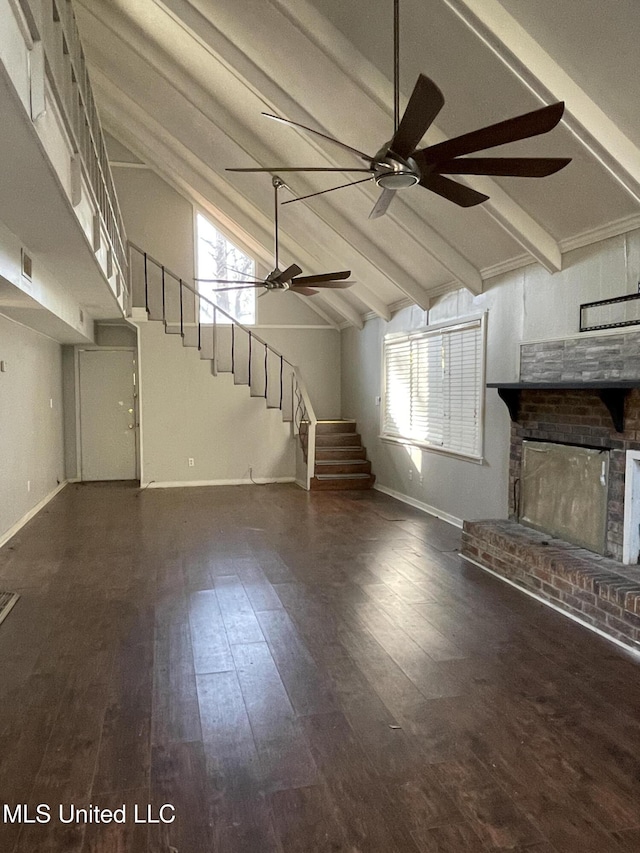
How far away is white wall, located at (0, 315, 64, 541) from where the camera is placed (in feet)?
19.5

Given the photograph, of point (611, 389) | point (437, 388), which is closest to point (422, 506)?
point (437, 388)

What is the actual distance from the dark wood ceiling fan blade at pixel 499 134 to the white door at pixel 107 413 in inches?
300

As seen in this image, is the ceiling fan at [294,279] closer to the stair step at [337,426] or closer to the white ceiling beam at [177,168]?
the white ceiling beam at [177,168]

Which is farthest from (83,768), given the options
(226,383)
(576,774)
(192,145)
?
(226,383)

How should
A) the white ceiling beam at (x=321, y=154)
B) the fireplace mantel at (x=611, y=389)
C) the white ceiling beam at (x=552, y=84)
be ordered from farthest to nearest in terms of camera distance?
the white ceiling beam at (x=321, y=154), the fireplace mantel at (x=611, y=389), the white ceiling beam at (x=552, y=84)

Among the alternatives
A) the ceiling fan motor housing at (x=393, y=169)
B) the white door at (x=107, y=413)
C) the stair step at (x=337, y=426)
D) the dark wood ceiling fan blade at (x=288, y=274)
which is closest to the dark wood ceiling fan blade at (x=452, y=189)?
the ceiling fan motor housing at (x=393, y=169)

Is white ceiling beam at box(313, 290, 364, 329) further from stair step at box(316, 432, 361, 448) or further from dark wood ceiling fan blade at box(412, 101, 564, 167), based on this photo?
dark wood ceiling fan blade at box(412, 101, 564, 167)

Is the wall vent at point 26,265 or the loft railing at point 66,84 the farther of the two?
the wall vent at point 26,265

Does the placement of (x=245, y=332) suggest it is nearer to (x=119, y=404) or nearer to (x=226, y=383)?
(x=226, y=383)

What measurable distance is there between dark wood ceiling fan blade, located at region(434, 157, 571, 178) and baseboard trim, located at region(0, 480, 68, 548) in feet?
17.1

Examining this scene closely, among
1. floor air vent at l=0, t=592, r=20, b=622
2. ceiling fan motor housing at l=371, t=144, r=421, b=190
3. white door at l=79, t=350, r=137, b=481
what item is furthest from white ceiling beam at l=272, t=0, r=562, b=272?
white door at l=79, t=350, r=137, b=481

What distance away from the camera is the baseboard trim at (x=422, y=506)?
21.5 feet

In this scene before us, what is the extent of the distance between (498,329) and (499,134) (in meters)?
3.25

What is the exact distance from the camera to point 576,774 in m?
2.29
